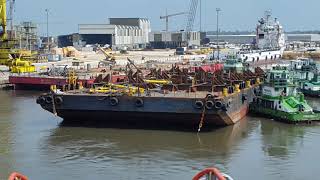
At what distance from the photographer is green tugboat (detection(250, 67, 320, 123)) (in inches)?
1246

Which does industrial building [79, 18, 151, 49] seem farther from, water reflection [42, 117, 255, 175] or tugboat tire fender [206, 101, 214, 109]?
tugboat tire fender [206, 101, 214, 109]

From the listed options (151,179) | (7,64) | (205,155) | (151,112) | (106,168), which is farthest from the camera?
(7,64)

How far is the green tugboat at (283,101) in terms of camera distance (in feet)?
104

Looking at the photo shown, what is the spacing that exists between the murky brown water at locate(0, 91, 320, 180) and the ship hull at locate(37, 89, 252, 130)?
0.87 metres

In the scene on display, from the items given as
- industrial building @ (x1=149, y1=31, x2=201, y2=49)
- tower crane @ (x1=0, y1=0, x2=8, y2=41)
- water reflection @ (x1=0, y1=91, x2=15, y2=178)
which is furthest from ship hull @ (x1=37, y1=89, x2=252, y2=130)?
industrial building @ (x1=149, y1=31, x2=201, y2=49)

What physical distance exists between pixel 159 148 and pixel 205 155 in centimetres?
228

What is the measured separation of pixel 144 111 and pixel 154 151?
173 inches

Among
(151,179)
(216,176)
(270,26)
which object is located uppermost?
(270,26)

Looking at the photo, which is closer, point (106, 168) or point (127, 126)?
point (106, 168)

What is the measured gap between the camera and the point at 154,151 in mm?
24906

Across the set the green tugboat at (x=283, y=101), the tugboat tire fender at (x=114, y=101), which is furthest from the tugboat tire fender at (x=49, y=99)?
the green tugboat at (x=283, y=101)

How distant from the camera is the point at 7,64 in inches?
2381

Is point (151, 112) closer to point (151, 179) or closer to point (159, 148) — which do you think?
point (159, 148)

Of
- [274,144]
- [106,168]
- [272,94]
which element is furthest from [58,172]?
[272,94]
